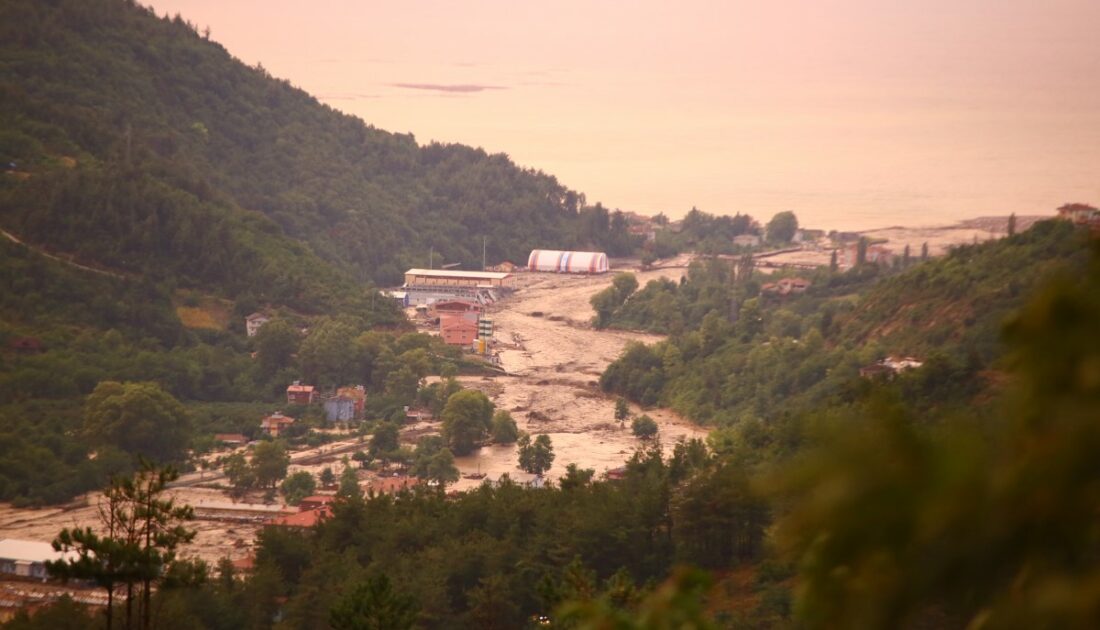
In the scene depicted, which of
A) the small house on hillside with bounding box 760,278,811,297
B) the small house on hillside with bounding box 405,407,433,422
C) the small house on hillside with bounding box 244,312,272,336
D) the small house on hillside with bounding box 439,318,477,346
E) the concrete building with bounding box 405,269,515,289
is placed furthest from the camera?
the concrete building with bounding box 405,269,515,289

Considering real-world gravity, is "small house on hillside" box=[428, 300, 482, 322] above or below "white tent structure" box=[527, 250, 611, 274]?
below

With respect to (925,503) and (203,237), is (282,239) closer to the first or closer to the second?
(203,237)

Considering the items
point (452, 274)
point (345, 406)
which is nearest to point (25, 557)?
point (345, 406)

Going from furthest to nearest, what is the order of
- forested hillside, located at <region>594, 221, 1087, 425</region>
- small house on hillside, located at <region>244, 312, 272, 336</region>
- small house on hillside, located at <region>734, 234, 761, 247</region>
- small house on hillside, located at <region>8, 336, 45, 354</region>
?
small house on hillside, located at <region>734, 234, 761, 247</region>
small house on hillside, located at <region>244, 312, 272, 336</region>
small house on hillside, located at <region>8, 336, 45, 354</region>
forested hillside, located at <region>594, 221, 1087, 425</region>

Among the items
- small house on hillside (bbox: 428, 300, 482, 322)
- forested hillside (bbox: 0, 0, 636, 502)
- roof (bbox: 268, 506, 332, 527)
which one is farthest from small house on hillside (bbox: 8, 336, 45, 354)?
small house on hillside (bbox: 428, 300, 482, 322)

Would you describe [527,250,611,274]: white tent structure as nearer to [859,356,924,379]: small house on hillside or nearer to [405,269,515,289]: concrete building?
[405,269,515,289]: concrete building

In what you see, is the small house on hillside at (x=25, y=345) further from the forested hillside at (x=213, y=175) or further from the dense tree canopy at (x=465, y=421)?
the dense tree canopy at (x=465, y=421)
